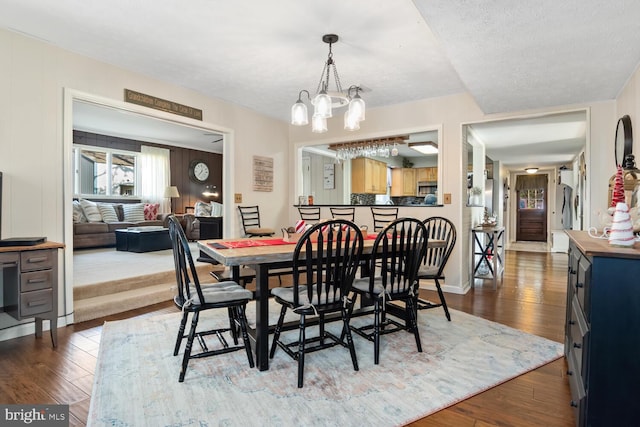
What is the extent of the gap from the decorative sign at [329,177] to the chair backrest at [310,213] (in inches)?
96.1

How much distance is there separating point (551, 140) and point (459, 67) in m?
4.41

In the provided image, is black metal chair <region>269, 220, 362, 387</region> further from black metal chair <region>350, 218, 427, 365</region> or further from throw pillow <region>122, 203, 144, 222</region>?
throw pillow <region>122, 203, 144, 222</region>

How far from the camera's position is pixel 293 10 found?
7.83ft

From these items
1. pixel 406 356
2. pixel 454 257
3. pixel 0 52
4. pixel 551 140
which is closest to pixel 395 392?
pixel 406 356

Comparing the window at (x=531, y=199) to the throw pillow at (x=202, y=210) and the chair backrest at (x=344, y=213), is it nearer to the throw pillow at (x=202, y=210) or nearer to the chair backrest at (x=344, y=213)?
the chair backrest at (x=344, y=213)

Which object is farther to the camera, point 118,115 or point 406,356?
point 118,115

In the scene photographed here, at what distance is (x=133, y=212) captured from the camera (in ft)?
24.2

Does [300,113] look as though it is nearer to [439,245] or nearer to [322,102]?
[322,102]

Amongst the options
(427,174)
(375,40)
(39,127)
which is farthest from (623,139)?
(427,174)

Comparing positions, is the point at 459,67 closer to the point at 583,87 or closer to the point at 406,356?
the point at 583,87

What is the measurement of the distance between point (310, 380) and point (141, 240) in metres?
5.00

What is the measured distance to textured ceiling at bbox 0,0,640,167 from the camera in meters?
2.02

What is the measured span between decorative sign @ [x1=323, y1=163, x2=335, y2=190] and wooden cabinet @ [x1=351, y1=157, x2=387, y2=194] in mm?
445

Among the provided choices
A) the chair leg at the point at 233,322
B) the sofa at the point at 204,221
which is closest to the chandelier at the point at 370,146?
the sofa at the point at 204,221
